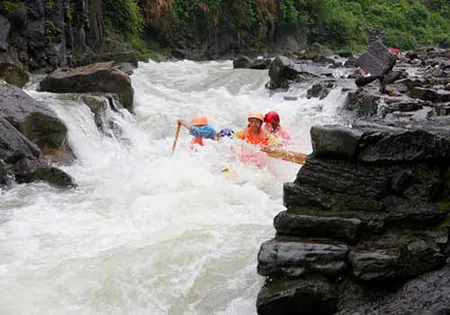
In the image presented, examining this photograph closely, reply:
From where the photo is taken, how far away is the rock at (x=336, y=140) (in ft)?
12.4

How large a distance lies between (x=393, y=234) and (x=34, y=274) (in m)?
2.81

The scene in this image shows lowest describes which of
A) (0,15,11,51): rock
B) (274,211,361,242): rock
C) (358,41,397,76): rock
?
(274,211,361,242): rock

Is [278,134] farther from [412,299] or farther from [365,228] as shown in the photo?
[412,299]

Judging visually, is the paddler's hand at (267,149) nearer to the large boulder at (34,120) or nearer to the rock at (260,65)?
the large boulder at (34,120)

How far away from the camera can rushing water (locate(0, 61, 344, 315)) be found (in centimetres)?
389

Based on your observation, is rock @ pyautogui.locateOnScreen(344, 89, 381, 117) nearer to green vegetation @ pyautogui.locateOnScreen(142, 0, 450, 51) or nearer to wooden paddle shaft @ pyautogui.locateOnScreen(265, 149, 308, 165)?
wooden paddle shaft @ pyautogui.locateOnScreen(265, 149, 308, 165)

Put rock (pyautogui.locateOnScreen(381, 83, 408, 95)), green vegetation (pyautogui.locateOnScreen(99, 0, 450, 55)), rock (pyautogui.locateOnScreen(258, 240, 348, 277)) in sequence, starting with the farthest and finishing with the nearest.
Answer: green vegetation (pyautogui.locateOnScreen(99, 0, 450, 55)) < rock (pyautogui.locateOnScreen(381, 83, 408, 95)) < rock (pyautogui.locateOnScreen(258, 240, 348, 277))

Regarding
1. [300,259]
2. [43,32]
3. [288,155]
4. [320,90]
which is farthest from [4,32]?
[300,259]

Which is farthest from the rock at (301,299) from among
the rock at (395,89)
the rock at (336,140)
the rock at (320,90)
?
the rock at (320,90)

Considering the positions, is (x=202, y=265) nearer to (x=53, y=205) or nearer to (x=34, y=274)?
(x=34, y=274)

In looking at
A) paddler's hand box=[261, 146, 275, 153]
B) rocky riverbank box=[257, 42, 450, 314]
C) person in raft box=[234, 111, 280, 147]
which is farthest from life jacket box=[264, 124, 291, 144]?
rocky riverbank box=[257, 42, 450, 314]

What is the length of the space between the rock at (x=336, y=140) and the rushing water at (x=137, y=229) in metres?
1.11

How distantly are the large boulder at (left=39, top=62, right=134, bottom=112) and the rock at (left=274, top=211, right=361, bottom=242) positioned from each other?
821 cm

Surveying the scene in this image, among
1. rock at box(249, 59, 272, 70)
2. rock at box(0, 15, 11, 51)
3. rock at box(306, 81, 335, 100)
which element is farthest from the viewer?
rock at box(249, 59, 272, 70)
